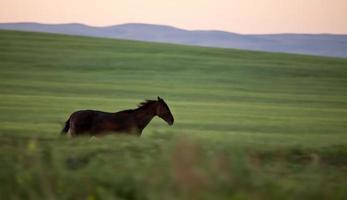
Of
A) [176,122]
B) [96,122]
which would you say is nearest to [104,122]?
[96,122]

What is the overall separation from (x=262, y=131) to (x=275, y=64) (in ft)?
105

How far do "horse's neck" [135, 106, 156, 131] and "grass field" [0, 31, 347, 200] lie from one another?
0.31m

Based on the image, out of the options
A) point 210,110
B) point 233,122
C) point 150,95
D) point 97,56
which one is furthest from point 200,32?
point 233,122

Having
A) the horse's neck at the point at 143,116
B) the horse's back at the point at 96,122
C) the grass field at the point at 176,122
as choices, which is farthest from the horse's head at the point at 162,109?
the horse's back at the point at 96,122

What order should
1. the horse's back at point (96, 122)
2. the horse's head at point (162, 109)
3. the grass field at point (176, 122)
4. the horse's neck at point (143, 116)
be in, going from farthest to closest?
the horse's head at point (162, 109), the horse's neck at point (143, 116), the horse's back at point (96, 122), the grass field at point (176, 122)

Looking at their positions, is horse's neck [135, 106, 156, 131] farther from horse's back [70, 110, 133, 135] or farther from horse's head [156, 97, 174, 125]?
horse's head [156, 97, 174, 125]

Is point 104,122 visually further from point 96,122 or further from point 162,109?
point 162,109

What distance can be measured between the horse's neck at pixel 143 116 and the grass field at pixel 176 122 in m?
0.31

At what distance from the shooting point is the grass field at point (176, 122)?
637 centimetres

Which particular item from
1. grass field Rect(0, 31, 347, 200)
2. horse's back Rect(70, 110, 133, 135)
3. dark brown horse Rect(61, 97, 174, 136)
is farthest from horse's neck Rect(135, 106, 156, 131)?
grass field Rect(0, 31, 347, 200)

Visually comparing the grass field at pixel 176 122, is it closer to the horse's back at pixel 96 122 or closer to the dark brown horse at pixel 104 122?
the dark brown horse at pixel 104 122

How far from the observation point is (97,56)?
51531 millimetres

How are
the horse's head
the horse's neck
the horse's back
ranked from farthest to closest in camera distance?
the horse's head
the horse's neck
the horse's back

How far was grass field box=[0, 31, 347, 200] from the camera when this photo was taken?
6.37 metres
